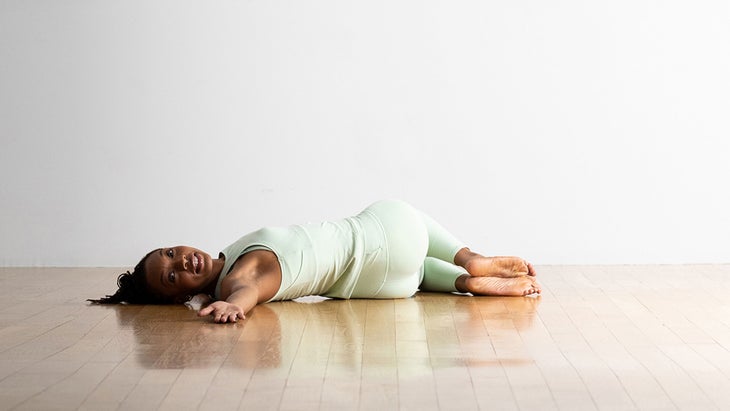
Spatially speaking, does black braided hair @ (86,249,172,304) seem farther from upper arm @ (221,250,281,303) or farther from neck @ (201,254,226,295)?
upper arm @ (221,250,281,303)

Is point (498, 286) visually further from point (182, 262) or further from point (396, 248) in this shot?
point (182, 262)

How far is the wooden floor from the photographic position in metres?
2.71

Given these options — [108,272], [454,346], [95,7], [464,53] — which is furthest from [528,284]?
[95,7]

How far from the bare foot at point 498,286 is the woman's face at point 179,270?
1044mm

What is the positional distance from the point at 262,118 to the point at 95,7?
1.04m

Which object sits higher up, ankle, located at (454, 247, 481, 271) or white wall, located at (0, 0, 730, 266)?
white wall, located at (0, 0, 730, 266)

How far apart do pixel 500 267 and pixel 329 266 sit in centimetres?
76

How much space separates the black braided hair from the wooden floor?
0.07m

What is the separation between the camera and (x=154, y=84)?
5.79 m

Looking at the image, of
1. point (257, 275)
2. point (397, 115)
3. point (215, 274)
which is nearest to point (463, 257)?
point (257, 275)

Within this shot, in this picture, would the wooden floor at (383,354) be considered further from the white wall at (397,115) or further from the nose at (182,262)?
the white wall at (397,115)

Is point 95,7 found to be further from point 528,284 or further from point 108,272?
point 528,284

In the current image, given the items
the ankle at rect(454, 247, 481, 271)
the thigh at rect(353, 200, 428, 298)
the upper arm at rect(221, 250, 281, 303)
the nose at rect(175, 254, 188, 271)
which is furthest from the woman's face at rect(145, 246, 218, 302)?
the ankle at rect(454, 247, 481, 271)

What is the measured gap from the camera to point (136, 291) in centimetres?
430
